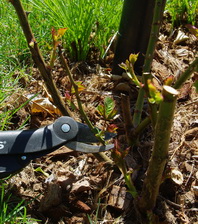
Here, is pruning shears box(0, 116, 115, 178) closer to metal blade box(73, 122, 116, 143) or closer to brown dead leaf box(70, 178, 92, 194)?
metal blade box(73, 122, 116, 143)

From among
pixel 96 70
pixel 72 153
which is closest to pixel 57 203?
pixel 72 153

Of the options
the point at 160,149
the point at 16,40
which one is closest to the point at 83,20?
the point at 16,40

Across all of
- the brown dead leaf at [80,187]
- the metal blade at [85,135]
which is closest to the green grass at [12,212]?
the brown dead leaf at [80,187]

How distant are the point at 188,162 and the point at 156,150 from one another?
0.49 metres

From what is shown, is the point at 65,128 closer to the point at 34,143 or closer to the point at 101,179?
the point at 34,143

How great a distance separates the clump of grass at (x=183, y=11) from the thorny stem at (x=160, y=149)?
133cm

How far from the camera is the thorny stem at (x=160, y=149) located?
0.93m

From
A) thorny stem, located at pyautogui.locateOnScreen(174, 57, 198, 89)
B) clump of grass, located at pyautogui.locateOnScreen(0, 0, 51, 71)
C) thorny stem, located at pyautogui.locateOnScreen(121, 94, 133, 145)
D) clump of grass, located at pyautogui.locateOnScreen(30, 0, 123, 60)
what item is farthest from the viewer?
clump of grass, located at pyautogui.locateOnScreen(0, 0, 51, 71)

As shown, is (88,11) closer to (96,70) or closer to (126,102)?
(96,70)

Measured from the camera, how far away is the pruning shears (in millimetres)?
1277

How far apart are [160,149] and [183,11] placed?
4.81 ft

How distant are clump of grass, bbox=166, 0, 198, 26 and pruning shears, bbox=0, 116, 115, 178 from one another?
4.22ft

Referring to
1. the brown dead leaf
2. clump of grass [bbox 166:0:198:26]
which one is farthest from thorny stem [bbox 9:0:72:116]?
clump of grass [bbox 166:0:198:26]

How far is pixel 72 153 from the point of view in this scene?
64.4 inches
